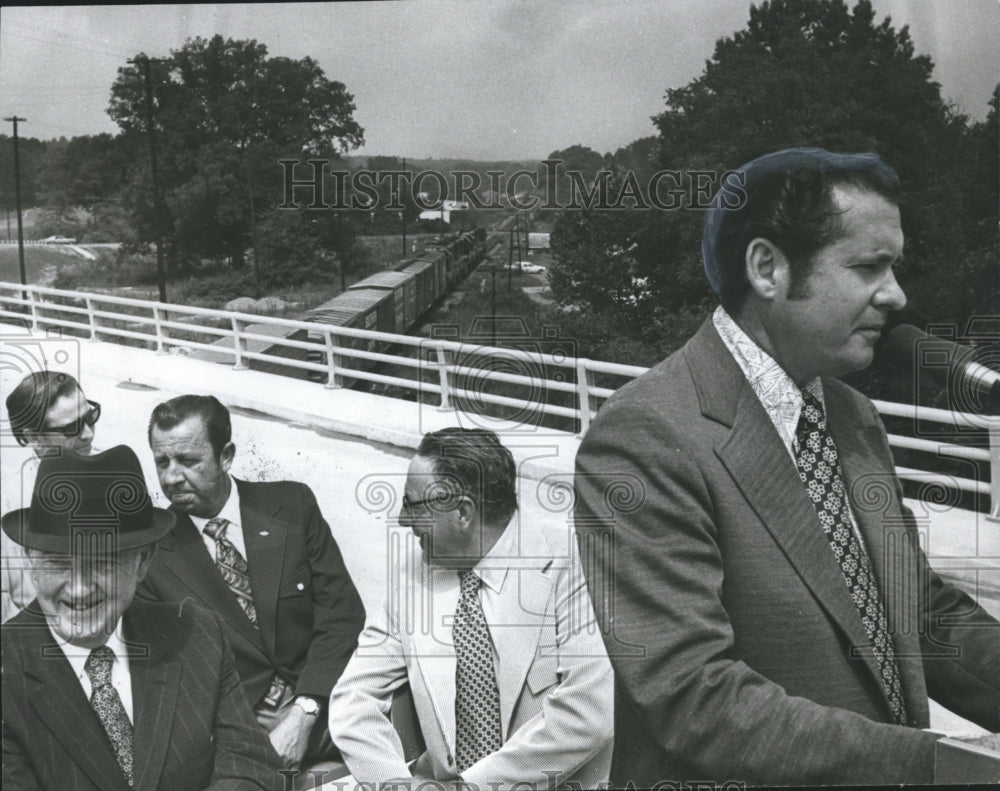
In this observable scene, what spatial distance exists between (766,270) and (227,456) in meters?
1.48

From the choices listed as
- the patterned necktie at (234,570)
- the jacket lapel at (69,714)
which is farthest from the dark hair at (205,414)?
the jacket lapel at (69,714)

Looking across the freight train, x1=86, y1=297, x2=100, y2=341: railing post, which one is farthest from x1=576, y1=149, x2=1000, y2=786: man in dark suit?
x1=86, y1=297, x2=100, y2=341: railing post

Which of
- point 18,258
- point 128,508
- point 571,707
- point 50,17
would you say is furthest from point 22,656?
point 50,17

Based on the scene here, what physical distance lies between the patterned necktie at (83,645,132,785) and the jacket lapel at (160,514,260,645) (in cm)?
26

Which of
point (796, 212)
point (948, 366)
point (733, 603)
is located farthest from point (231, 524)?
point (948, 366)

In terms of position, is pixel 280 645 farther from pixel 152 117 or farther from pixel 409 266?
pixel 152 117

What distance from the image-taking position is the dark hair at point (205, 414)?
2.70 m

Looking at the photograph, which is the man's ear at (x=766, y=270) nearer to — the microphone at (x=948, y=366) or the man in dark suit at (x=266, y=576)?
the microphone at (x=948, y=366)

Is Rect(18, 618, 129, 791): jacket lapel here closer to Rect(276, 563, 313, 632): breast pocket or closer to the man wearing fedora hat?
the man wearing fedora hat

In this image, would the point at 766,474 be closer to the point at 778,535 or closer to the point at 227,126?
the point at 778,535

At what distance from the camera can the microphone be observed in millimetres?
2531

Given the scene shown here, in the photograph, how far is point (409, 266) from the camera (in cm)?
268

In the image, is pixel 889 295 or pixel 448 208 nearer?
pixel 889 295

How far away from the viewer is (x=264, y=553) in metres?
2.68
